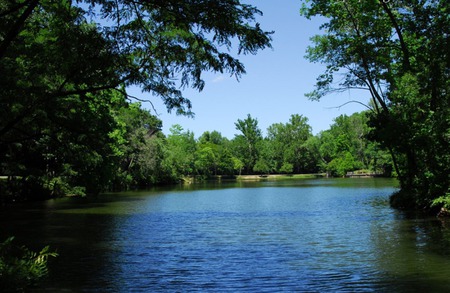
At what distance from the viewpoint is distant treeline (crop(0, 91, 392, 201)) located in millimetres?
19125

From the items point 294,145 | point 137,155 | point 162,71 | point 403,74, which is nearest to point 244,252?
point 162,71

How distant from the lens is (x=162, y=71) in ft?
34.5

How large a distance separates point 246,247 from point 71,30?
326 inches

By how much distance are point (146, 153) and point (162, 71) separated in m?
50.5

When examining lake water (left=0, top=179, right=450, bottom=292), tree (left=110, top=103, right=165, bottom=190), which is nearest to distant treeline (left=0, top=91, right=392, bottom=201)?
tree (left=110, top=103, right=165, bottom=190)

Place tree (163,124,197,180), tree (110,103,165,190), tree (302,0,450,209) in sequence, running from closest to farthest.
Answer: tree (302,0,450,209), tree (110,103,165,190), tree (163,124,197,180)

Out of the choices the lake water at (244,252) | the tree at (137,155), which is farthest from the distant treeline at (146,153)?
the lake water at (244,252)

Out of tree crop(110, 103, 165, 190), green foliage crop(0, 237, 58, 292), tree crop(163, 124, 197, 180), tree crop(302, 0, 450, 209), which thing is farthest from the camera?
tree crop(163, 124, 197, 180)

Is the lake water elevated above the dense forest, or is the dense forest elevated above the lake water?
the dense forest

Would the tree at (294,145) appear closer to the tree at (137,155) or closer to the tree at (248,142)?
the tree at (248,142)

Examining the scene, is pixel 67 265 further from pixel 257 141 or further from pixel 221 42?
pixel 257 141

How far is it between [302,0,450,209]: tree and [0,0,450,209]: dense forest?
63 mm

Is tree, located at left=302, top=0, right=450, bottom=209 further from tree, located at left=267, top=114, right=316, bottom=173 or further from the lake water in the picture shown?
tree, located at left=267, top=114, right=316, bottom=173

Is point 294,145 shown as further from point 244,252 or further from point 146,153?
point 244,252
